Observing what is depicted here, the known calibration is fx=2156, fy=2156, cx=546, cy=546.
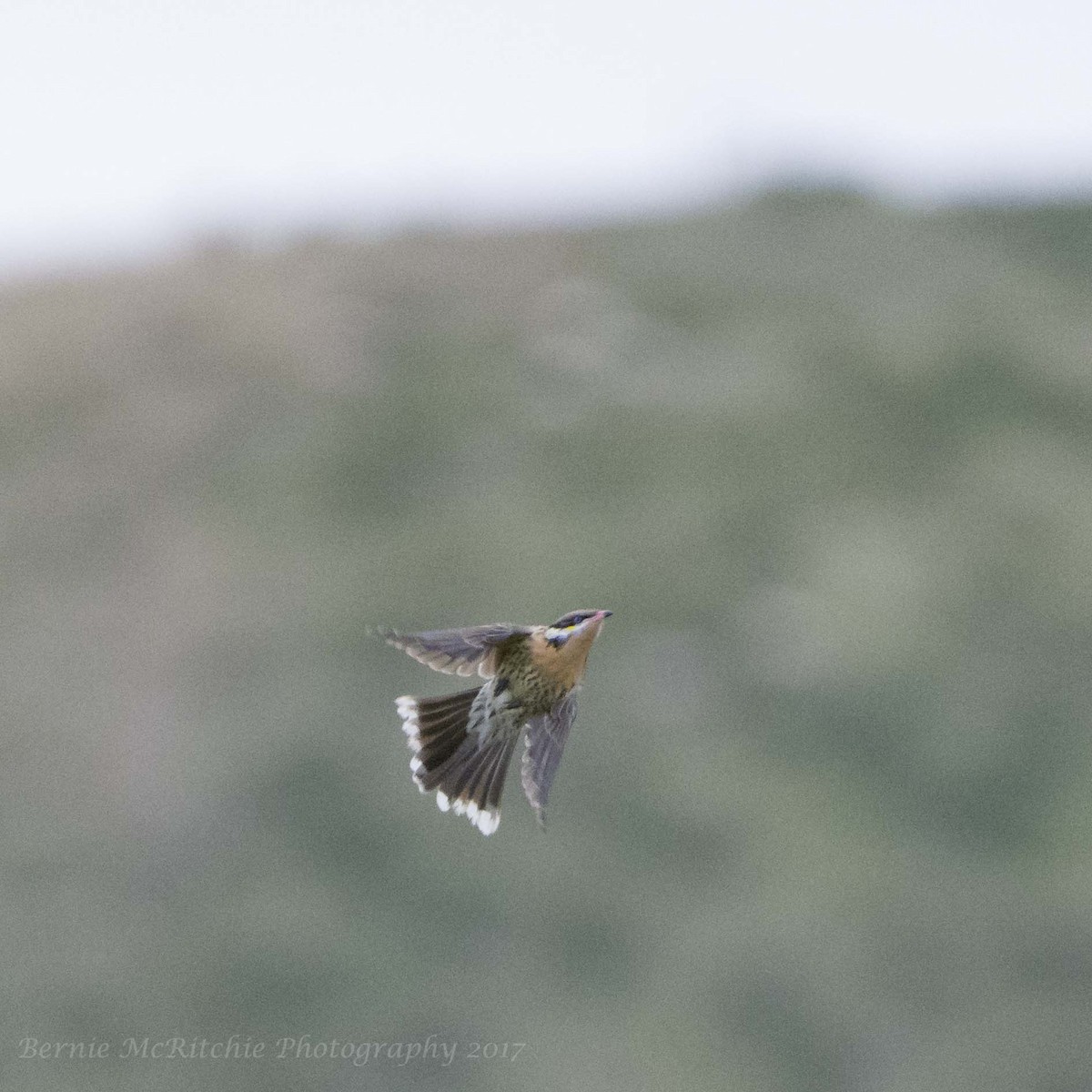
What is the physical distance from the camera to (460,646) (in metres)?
6.21

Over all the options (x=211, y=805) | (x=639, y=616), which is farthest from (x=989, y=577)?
(x=211, y=805)

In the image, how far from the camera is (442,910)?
18344mm

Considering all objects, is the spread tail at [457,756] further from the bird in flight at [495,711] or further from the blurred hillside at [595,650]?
the blurred hillside at [595,650]

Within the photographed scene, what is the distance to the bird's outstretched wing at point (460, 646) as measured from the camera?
6027mm

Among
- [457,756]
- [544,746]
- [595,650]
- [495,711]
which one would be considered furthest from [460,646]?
[595,650]

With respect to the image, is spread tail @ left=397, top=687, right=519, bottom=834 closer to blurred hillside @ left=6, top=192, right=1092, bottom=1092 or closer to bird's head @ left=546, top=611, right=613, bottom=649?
bird's head @ left=546, top=611, right=613, bottom=649

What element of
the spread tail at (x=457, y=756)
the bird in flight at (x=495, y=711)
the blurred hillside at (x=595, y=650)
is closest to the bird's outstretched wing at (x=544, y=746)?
the bird in flight at (x=495, y=711)

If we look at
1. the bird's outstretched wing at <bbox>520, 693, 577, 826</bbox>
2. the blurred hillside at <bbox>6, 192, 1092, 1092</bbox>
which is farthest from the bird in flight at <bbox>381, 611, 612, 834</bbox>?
the blurred hillside at <bbox>6, 192, 1092, 1092</bbox>

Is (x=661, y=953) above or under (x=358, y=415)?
under

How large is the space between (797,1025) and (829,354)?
10.0m

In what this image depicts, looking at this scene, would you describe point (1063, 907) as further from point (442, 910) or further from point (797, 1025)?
point (442, 910)

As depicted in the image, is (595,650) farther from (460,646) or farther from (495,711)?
(460,646)

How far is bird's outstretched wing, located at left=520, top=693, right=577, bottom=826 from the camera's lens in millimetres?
6758

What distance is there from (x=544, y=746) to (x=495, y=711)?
0.21 m
